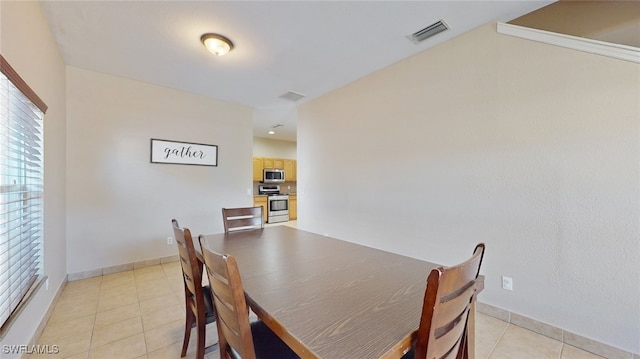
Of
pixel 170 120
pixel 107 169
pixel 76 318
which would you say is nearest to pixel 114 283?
pixel 76 318

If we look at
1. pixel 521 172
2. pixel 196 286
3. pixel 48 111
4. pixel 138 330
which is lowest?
pixel 138 330

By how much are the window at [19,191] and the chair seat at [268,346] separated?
1450mm

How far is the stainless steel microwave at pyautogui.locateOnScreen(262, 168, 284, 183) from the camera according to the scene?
23.4 feet

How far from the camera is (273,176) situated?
23.9 ft

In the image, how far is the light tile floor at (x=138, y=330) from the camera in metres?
1.72

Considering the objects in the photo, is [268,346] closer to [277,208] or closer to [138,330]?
[138,330]

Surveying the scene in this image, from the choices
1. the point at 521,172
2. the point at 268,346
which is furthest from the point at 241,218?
the point at 521,172

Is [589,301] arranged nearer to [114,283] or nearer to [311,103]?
[311,103]

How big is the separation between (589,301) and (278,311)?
2321 millimetres

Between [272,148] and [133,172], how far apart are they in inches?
180

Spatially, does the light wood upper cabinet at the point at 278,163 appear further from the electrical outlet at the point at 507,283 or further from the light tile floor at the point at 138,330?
the electrical outlet at the point at 507,283

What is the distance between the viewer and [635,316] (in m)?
1.59

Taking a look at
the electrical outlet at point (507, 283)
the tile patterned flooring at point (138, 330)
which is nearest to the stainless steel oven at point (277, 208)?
the tile patterned flooring at point (138, 330)

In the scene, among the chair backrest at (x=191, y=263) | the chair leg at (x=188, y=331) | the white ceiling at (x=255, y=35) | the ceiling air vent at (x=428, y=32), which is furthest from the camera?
the ceiling air vent at (x=428, y=32)
